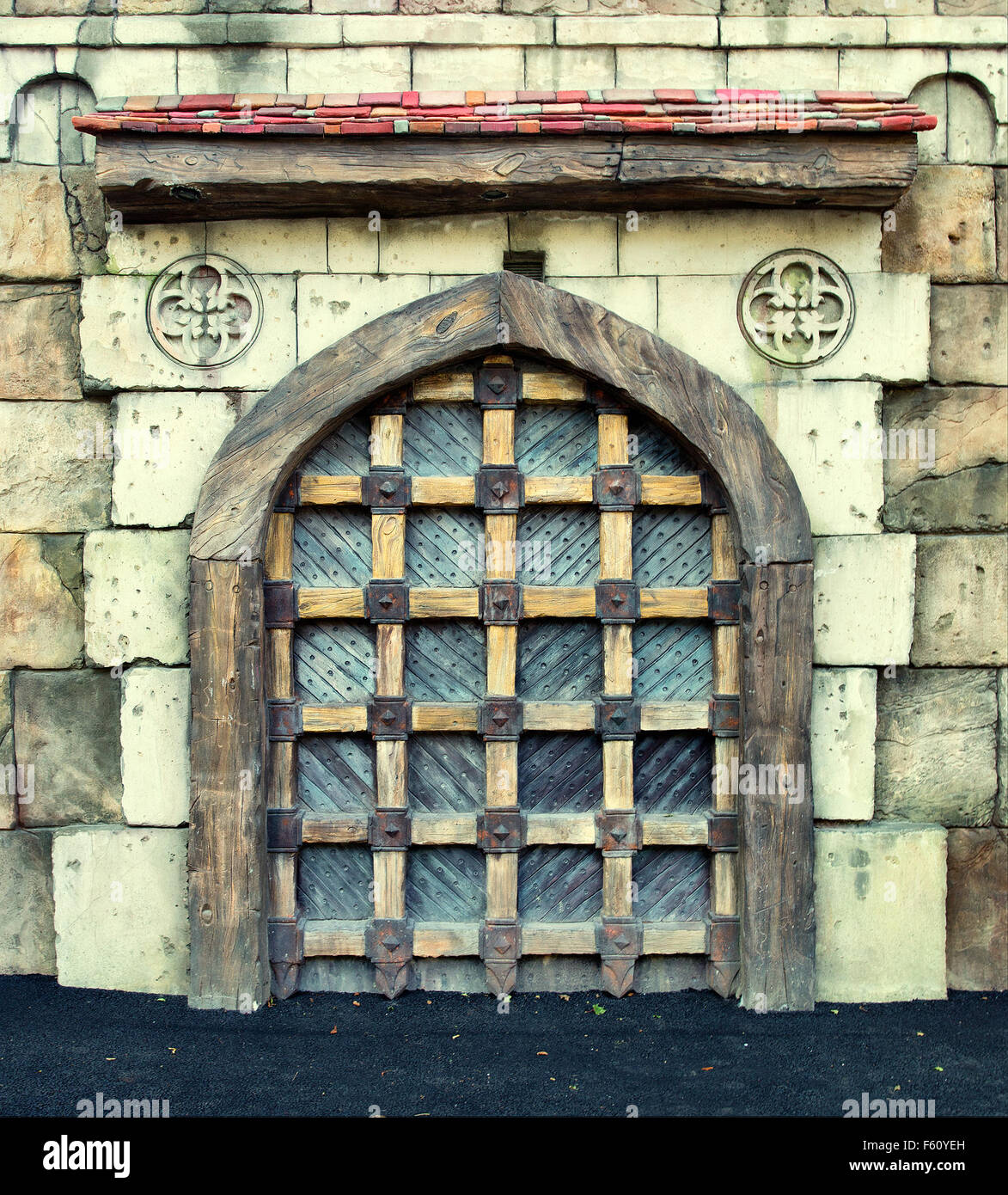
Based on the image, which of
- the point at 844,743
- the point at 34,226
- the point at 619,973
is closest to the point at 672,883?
the point at 619,973

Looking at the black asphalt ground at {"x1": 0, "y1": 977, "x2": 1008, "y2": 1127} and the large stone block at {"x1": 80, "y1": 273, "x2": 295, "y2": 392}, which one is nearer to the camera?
the black asphalt ground at {"x1": 0, "y1": 977, "x2": 1008, "y2": 1127}

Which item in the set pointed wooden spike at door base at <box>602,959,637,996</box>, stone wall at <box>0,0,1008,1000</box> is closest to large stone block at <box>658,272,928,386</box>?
stone wall at <box>0,0,1008,1000</box>

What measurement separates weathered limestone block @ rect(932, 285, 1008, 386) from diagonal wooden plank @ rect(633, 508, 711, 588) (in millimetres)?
1101

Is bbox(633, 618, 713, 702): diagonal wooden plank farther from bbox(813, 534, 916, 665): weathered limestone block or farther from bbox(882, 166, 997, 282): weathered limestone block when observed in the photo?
bbox(882, 166, 997, 282): weathered limestone block

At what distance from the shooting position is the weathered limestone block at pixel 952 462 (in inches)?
138

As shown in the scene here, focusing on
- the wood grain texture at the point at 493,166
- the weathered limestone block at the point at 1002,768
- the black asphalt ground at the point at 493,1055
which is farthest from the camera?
the weathered limestone block at the point at 1002,768

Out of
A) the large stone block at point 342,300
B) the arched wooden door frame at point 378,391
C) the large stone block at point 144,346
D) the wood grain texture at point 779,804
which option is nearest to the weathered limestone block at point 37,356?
the large stone block at point 144,346

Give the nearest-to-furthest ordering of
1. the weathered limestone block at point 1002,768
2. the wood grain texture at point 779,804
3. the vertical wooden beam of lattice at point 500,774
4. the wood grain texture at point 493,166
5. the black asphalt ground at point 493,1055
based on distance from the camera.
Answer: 1. the black asphalt ground at point 493,1055
2. the wood grain texture at point 493,166
3. the wood grain texture at point 779,804
4. the vertical wooden beam of lattice at point 500,774
5. the weathered limestone block at point 1002,768

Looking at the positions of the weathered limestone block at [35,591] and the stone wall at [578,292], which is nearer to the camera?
the stone wall at [578,292]

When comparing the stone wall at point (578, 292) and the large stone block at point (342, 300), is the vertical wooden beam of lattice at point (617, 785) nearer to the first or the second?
the stone wall at point (578, 292)

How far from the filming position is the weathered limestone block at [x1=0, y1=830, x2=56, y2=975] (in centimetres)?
353

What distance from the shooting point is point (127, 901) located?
3426 mm

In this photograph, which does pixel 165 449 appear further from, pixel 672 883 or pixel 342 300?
pixel 672 883

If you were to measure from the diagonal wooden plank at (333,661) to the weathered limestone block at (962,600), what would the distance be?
2113 millimetres
